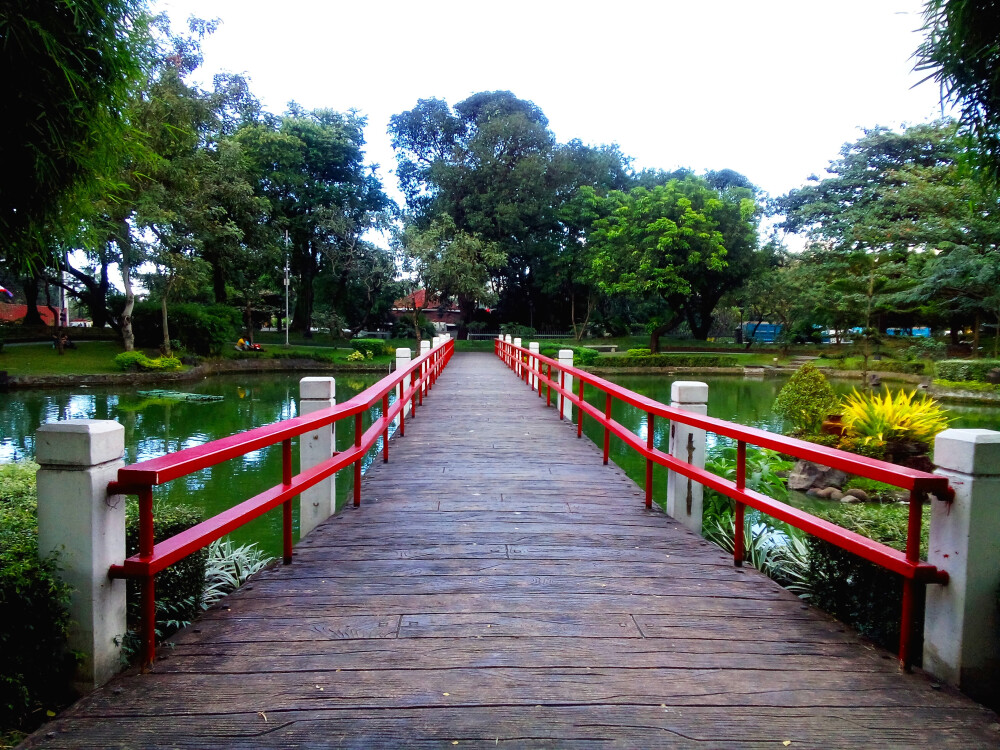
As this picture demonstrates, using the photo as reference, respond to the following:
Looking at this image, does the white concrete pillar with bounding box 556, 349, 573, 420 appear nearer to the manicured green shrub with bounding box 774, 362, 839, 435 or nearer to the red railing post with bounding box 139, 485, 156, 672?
the manicured green shrub with bounding box 774, 362, 839, 435

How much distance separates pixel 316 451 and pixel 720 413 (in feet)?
46.1

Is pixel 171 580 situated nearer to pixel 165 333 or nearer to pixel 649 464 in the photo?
pixel 649 464

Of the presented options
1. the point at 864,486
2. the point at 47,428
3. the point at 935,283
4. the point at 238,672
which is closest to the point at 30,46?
the point at 47,428

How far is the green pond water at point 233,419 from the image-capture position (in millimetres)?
8961

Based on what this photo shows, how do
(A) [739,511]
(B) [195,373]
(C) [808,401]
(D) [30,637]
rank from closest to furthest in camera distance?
(D) [30,637], (A) [739,511], (C) [808,401], (B) [195,373]

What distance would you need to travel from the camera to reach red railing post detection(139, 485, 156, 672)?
7.99ft

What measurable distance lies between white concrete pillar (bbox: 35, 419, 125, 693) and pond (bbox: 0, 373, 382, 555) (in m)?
3.68

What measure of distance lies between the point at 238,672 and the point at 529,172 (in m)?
38.9

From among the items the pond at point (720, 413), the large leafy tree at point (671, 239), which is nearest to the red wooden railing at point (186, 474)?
the pond at point (720, 413)

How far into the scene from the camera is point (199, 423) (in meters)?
15.0

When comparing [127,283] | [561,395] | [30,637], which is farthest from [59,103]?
[127,283]

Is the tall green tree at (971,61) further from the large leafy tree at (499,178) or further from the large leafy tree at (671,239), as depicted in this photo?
the large leafy tree at (499,178)

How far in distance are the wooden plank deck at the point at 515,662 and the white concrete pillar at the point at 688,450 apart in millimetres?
286

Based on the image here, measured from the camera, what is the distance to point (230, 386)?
2352 cm
